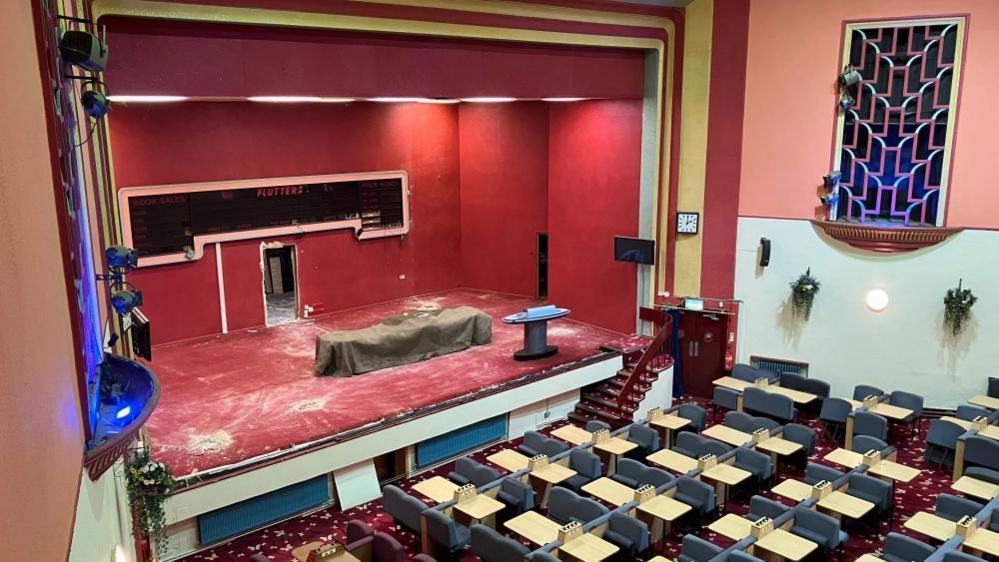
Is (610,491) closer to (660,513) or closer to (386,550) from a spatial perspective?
(660,513)

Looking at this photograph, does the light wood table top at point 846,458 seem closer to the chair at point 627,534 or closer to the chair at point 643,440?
the chair at point 643,440

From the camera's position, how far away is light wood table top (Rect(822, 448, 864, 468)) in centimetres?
1037

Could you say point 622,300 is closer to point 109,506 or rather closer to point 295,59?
point 295,59

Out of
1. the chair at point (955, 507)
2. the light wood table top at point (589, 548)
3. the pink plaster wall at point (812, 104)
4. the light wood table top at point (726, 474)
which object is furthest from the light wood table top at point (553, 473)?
the pink plaster wall at point (812, 104)

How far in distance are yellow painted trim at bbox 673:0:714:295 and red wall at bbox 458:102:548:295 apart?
10.0 ft

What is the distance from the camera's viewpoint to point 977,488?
9617mm

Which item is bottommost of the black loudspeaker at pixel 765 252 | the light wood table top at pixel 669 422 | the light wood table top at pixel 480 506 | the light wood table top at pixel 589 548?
the light wood table top at pixel 589 548

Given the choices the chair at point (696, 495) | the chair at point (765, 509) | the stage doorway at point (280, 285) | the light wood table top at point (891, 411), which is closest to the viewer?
the chair at point (765, 509)

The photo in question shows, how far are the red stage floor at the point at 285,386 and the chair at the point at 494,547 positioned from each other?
2.94 meters

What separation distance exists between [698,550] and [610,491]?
1.47 metres

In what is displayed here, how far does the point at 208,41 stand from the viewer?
392 inches

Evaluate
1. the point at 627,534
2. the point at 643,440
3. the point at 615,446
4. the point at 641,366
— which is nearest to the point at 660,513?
the point at 627,534

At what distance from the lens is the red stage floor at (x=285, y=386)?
10.6 meters

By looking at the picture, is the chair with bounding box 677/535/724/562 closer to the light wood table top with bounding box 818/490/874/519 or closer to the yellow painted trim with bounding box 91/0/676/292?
the light wood table top with bounding box 818/490/874/519
